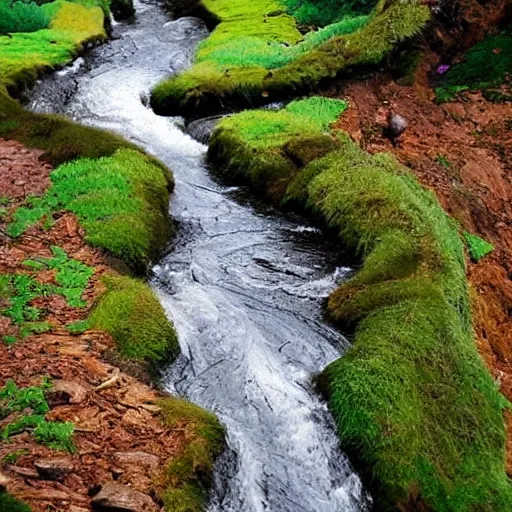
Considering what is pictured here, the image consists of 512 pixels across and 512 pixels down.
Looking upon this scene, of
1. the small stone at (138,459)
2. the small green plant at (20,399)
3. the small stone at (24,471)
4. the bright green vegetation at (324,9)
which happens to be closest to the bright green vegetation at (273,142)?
the small green plant at (20,399)

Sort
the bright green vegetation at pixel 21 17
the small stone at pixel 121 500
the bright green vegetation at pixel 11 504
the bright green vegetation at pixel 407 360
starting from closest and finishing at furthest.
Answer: the bright green vegetation at pixel 11 504 < the small stone at pixel 121 500 < the bright green vegetation at pixel 407 360 < the bright green vegetation at pixel 21 17

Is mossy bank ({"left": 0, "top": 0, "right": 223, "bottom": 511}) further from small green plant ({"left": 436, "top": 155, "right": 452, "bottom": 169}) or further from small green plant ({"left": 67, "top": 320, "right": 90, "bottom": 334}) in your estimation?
small green plant ({"left": 436, "top": 155, "right": 452, "bottom": 169})

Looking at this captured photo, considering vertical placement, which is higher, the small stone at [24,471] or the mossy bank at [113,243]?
the small stone at [24,471]

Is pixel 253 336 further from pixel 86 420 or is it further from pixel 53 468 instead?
pixel 53 468

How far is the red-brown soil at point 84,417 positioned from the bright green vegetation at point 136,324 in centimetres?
18

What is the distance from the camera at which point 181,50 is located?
79.0 feet

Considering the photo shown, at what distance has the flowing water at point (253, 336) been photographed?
670 cm

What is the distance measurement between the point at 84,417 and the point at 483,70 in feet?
50.4

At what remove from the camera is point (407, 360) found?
802cm

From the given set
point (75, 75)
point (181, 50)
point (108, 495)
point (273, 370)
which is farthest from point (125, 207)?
point (181, 50)

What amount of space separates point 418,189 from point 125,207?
524 centimetres

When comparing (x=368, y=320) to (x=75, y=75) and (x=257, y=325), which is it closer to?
(x=257, y=325)

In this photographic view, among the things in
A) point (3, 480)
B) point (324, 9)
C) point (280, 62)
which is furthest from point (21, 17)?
point (3, 480)

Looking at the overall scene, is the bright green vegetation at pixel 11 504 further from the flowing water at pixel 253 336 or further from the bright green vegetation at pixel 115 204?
the bright green vegetation at pixel 115 204
